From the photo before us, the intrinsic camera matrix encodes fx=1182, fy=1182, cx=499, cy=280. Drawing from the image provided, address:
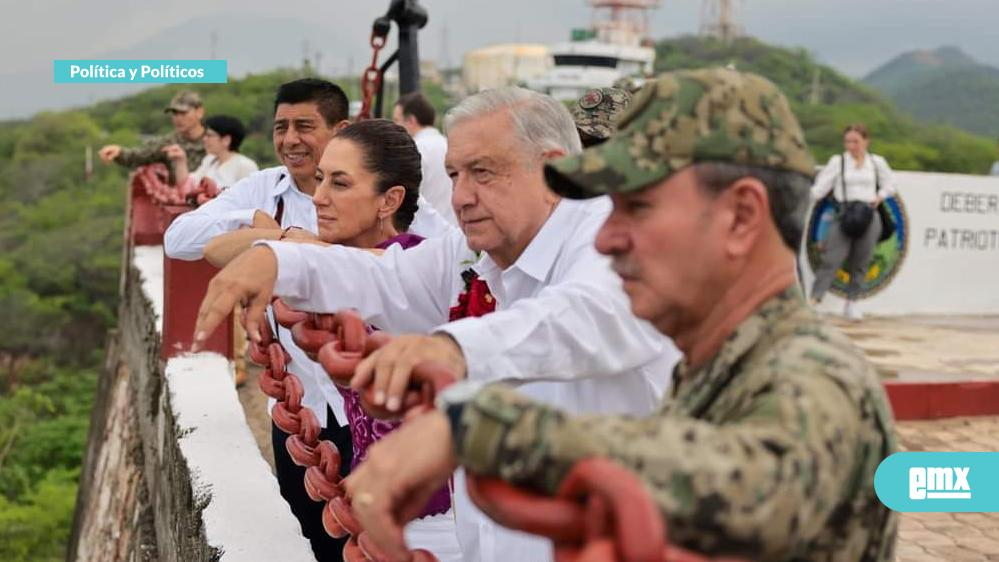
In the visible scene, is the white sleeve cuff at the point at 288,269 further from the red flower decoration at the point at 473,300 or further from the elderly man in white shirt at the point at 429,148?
the elderly man in white shirt at the point at 429,148

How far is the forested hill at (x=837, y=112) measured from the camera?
164 feet

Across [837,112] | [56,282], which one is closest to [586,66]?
[837,112]

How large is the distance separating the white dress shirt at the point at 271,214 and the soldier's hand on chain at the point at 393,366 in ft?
6.00

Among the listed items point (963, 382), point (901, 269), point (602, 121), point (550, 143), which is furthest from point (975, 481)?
point (901, 269)

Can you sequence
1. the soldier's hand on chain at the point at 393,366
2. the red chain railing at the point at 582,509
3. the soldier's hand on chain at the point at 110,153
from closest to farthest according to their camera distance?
the red chain railing at the point at 582,509, the soldier's hand on chain at the point at 393,366, the soldier's hand on chain at the point at 110,153

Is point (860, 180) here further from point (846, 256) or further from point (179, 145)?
point (179, 145)

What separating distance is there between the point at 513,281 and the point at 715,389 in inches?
39.7

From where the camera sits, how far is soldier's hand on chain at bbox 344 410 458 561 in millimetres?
1128

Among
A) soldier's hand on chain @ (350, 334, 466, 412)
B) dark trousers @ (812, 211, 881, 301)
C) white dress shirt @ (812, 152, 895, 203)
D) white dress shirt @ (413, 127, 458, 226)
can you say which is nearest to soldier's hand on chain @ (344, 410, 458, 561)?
soldier's hand on chain @ (350, 334, 466, 412)

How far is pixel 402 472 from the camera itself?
1.14m

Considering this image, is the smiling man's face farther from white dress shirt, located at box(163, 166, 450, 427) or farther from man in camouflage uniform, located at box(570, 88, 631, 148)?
man in camouflage uniform, located at box(570, 88, 631, 148)

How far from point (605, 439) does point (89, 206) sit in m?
48.2

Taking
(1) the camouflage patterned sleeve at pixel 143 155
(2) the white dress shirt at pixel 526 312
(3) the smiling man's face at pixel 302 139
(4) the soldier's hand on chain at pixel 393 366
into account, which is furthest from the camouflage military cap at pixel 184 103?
(4) the soldier's hand on chain at pixel 393 366

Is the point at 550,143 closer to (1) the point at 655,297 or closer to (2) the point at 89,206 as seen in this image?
(1) the point at 655,297
